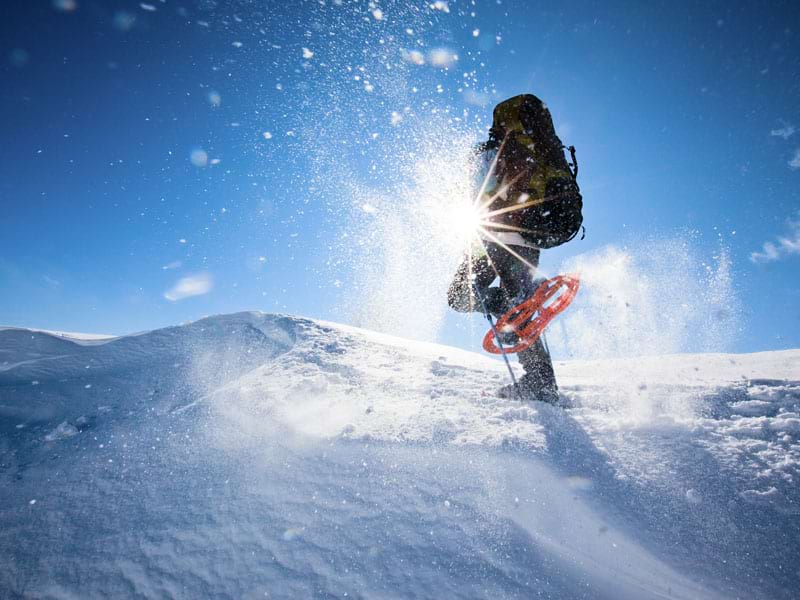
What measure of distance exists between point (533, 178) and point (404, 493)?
11.0 ft

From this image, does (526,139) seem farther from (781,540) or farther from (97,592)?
(97,592)

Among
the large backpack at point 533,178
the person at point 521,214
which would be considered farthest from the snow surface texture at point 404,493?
the large backpack at point 533,178

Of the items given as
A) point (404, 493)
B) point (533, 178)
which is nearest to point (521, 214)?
point (533, 178)

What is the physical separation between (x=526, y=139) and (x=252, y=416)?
4171 mm

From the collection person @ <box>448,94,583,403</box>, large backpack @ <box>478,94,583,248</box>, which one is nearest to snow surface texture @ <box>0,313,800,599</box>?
person @ <box>448,94,583,403</box>

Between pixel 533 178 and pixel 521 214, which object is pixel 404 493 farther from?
pixel 533 178

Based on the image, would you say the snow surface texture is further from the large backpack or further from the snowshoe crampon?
the large backpack

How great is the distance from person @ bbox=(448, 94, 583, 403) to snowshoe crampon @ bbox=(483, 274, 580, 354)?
13cm

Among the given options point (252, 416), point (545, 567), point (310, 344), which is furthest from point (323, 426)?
point (310, 344)

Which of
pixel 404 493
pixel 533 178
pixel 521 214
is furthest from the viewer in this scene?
pixel 521 214

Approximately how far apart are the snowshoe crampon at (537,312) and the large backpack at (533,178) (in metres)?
0.48

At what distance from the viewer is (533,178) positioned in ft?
12.5

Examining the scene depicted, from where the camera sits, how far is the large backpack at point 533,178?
12.3 feet

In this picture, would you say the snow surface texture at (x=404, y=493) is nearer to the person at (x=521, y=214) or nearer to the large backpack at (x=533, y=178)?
the person at (x=521, y=214)
